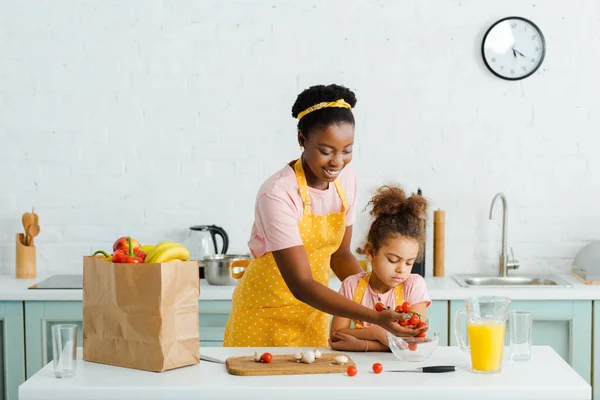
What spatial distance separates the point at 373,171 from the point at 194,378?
2.02 metres

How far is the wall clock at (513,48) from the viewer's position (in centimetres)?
370

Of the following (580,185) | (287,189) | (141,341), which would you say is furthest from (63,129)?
(580,185)

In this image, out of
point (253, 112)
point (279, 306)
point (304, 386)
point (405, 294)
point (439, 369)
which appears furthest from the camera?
point (253, 112)

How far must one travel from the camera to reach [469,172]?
377cm

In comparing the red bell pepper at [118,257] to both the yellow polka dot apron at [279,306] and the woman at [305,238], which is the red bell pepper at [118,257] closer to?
the woman at [305,238]

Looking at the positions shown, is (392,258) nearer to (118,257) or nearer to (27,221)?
(118,257)

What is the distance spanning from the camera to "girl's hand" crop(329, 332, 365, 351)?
7.05ft

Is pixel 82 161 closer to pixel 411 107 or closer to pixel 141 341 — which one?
pixel 411 107

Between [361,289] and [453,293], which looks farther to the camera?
[453,293]

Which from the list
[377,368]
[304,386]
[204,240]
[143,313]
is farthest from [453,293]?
[143,313]

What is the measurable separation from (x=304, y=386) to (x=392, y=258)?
0.65 meters

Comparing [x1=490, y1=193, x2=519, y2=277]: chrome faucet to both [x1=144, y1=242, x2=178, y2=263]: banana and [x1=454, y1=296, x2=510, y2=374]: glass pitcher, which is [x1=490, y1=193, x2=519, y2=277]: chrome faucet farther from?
[x1=144, y1=242, x2=178, y2=263]: banana

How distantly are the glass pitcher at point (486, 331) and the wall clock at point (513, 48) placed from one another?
200cm

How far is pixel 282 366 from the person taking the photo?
6.42ft
